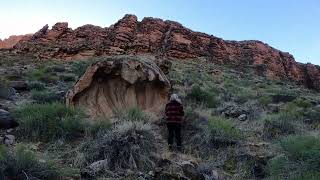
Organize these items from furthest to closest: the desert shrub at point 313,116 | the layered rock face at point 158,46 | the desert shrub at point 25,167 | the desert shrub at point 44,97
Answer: the layered rock face at point 158,46 < the desert shrub at point 44,97 < the desert shrub at point 313,116 < the desert shrub at point 25,167

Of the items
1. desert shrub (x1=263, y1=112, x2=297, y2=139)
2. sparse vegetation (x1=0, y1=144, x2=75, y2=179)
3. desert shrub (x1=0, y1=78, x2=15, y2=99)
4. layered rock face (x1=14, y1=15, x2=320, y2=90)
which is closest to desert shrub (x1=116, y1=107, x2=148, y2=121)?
desert shrub (x1=263, y1=112, x2=297, y2=139)

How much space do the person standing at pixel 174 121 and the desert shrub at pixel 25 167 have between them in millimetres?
3558

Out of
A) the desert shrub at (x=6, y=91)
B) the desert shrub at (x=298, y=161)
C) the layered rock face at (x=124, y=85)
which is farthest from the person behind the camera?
the desert shrub at (x=6, y=91)

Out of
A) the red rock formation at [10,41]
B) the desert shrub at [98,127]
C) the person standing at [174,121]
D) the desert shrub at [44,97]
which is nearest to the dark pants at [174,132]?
the person standing at [174,121]

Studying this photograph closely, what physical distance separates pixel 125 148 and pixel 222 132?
2649mm

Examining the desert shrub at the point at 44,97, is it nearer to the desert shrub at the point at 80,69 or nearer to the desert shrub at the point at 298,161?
the desert shrub at the point at 80,69

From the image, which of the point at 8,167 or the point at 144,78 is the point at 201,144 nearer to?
the point at 144,78

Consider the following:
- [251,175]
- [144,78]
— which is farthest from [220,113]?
[251,175]

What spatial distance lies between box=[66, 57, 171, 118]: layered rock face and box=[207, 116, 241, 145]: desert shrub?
7.08 feet

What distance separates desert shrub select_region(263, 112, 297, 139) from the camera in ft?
41.2

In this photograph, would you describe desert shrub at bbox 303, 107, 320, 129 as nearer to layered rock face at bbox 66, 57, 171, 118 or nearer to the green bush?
layered rock face at bbox 66, 57, 171, 118

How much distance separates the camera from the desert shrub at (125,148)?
31.8ft

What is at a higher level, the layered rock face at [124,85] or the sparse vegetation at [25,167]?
the layered rock face at [124,85]

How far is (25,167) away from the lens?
8.15m
